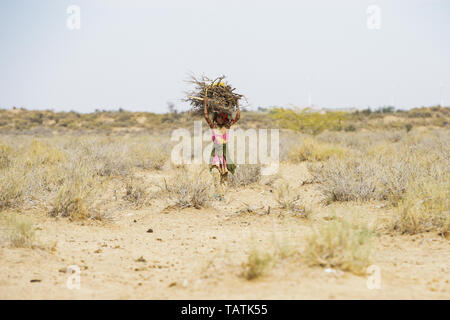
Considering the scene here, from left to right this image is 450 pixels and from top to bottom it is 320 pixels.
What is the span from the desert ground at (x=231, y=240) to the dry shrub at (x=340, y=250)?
11 mm

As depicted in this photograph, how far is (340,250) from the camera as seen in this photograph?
3539 millimetres

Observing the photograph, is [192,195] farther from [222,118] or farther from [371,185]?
[371,185]

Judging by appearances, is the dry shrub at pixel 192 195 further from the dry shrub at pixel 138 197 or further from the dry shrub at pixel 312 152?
the dry shrub at pixel 312 152

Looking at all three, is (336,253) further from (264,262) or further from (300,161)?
(300,161)

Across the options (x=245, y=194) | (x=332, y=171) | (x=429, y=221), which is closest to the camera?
(x=429, y=221)

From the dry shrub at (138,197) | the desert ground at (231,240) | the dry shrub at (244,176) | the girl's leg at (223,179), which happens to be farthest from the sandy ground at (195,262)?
the dry shrub at (244,176)

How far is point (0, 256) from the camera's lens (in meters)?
3.93

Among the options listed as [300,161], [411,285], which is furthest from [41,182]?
[300,161]

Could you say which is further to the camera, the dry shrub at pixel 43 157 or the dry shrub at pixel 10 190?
the dry shrub at pixel 43 157

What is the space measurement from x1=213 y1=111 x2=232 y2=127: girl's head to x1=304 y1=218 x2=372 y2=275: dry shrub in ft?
12.5

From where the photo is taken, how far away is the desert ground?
3260mm

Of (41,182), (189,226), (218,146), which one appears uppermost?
(218,146)

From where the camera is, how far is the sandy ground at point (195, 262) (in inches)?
124
